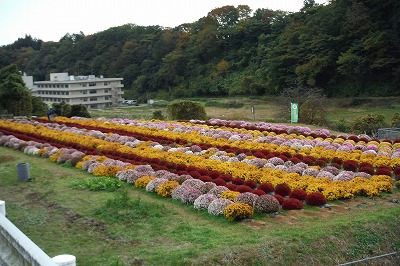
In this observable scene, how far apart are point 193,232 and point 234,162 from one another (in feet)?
→ 21.9

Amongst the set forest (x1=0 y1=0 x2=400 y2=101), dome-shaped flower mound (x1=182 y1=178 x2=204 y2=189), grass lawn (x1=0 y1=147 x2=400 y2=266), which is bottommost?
grass lawn (x1=0 y1=147 x2=400 y2=266)

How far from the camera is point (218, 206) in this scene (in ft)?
33.6

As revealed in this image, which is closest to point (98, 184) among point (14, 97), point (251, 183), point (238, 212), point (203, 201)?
point (203, 201)

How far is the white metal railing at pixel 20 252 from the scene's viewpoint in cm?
600

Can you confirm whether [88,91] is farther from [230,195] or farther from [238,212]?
[238,212]

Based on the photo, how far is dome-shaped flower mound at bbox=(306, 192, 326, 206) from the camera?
1074 cm

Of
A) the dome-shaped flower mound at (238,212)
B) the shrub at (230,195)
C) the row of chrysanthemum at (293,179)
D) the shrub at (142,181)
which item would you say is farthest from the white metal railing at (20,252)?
the row of chrysanthemum at (293,179)

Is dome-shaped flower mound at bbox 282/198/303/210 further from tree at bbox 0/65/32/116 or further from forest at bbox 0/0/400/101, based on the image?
tree at bbox 0/65/32/116

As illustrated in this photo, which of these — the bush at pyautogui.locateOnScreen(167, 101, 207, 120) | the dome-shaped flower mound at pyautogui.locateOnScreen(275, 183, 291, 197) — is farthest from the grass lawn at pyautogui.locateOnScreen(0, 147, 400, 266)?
the bush at pyautogui.locateOnScreen(167, 101, 207, 120)

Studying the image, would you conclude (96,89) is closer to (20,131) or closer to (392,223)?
(20,131)

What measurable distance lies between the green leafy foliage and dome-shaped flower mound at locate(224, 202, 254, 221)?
14.4 feet

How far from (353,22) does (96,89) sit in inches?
2020

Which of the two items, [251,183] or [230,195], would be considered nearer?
[230,195]

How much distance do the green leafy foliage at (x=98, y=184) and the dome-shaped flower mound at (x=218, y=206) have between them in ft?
12.4
